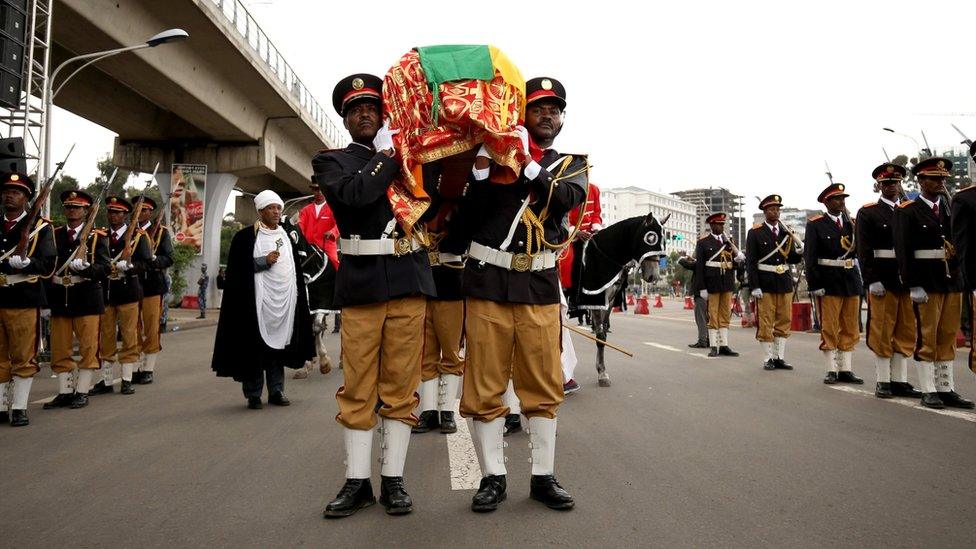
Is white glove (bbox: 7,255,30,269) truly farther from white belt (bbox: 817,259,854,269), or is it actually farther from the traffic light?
white belt (bbox: 817,259,854,269)

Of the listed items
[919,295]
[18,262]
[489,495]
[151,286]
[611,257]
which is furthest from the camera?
[151,286]

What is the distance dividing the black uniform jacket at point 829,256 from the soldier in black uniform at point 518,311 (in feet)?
18.8

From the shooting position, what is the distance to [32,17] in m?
12.8

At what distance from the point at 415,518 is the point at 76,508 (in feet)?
6.36

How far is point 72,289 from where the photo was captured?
7406mm

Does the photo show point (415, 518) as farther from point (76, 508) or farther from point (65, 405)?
point (65, 405)

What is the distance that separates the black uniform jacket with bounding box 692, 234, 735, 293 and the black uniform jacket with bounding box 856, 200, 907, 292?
481 centimetres

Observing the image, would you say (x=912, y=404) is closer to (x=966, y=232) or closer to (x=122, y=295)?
(x=966, y=232)

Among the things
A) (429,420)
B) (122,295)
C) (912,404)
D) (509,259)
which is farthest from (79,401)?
(912,404)

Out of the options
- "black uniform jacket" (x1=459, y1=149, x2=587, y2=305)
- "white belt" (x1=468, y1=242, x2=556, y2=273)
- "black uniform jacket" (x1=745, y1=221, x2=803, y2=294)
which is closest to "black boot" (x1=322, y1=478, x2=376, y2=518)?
"black uniform jacket" (x1=459, y1=149, x2=587, y2=305)

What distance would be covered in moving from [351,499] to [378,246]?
1.35 metres

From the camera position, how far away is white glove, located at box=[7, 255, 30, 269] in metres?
6.35

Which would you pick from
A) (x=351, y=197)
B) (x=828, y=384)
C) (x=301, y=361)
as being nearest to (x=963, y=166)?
(x=828, y=384)

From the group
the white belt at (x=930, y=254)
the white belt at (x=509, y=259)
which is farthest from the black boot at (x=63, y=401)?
the white belt at (x=930, y=254)
